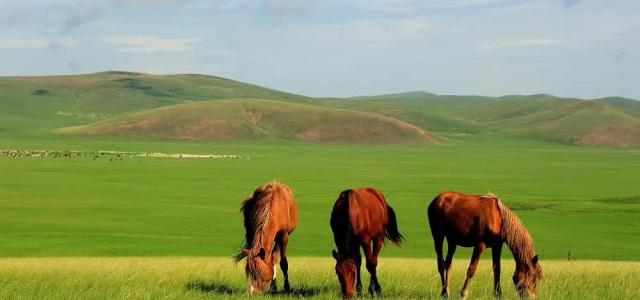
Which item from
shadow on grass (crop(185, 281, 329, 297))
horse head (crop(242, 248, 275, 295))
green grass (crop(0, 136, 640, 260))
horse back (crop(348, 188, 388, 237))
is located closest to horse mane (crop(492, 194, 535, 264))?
horse back (crop(348, 188, 388, 237))

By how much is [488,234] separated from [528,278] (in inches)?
36.5

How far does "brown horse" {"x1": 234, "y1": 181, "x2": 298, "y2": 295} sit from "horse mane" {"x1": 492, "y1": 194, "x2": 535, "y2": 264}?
3720 millimetres

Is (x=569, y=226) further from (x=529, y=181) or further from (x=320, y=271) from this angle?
(x=529, y=181)

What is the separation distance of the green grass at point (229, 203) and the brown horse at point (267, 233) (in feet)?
53.2

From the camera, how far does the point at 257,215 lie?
14.4 meters

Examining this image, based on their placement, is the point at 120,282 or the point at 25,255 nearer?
the point at 120,282

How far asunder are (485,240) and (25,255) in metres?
20.4

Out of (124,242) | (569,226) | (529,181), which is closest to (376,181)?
(529,181)

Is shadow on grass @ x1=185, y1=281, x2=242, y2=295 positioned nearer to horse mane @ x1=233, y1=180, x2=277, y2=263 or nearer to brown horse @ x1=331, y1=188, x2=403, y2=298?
horse mane @ x1=233, y1=180, x2=277, y2=263

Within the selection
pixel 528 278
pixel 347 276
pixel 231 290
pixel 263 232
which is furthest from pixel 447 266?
pixel 231 290

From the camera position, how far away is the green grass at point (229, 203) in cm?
3378

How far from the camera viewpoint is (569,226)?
4241cm

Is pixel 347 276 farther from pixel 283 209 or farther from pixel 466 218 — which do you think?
pixel 466 218

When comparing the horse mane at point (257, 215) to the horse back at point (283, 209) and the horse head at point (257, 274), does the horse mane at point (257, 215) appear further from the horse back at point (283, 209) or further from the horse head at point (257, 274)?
the horse head at point (257, 274)
